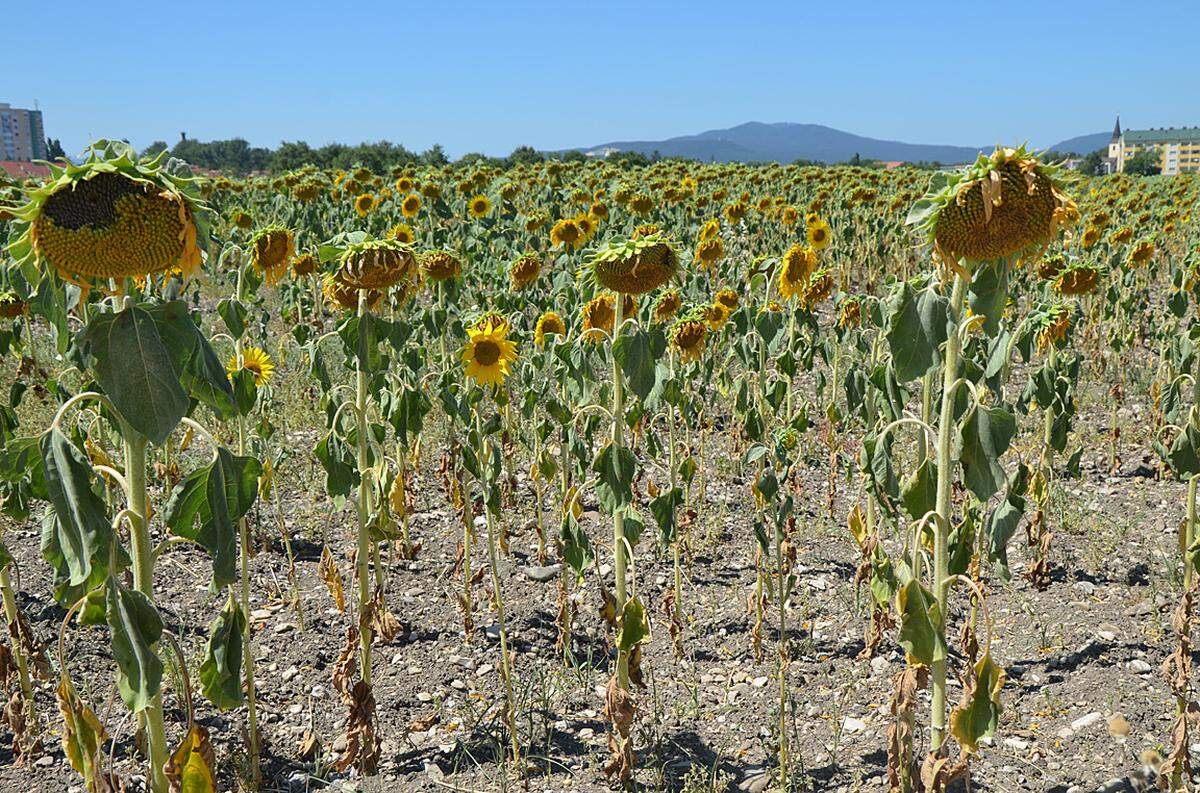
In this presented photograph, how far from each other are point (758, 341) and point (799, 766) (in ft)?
→ 9.07

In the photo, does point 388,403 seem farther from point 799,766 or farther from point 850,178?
point 850,178

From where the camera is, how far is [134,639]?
1862 millimetres

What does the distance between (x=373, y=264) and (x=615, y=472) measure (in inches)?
38.4

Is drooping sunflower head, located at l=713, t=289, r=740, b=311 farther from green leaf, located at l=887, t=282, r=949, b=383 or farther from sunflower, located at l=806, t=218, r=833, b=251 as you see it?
green leaf, located at l=887, t=282, r=949, b=383

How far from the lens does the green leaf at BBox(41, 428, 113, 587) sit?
1765mm

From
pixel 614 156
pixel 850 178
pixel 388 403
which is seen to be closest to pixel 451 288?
pixel 388 403

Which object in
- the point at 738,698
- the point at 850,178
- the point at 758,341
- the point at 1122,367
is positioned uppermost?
the point at 850,178

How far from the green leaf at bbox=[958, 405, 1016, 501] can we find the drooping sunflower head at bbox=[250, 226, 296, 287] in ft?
13.5

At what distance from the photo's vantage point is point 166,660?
373 centimetres

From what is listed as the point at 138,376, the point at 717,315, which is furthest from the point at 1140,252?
the point at 138,376

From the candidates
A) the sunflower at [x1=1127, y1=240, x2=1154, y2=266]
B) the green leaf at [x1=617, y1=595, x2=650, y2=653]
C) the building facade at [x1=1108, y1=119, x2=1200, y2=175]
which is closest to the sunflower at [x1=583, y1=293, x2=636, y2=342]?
the green leaf at [x1=617, y1=595, x2=650, y2=653]

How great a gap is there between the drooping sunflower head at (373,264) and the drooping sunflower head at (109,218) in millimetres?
1231

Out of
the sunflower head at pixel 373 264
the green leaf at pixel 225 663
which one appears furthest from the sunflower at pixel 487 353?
the green leaf at pixel 225 663

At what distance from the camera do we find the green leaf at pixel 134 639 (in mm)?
1861
